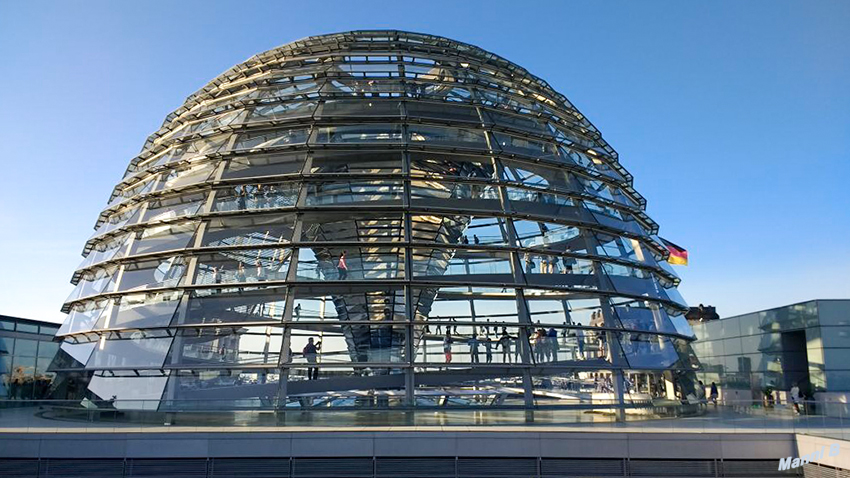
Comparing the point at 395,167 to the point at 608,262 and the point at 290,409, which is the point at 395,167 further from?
the point at 290,409

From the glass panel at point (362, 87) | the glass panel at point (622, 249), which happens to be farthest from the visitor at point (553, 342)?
the glass panel at point (362, 87)

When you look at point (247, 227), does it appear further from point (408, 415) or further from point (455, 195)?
point (408, 415)

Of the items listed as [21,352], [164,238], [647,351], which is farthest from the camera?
[21,352]

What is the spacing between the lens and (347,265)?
1962 centimetres

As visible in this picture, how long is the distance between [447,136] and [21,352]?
24.0m

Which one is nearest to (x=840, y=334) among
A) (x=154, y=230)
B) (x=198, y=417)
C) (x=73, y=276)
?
(x=198, y=417)

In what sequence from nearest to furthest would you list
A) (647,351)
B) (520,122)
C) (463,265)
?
1. (647,351)
2. (463,265)
3. (520,122)

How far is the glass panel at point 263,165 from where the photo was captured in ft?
73.2

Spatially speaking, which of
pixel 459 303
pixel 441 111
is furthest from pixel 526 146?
pixel 459 303

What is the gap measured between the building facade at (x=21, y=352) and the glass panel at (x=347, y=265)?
55.0ft

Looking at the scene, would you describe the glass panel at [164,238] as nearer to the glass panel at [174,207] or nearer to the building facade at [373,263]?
the building facade at [373,263]

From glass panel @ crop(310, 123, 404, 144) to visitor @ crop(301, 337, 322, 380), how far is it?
7.19m

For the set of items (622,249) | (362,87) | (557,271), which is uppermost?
(362,87)

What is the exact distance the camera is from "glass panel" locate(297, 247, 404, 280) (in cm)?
1934
